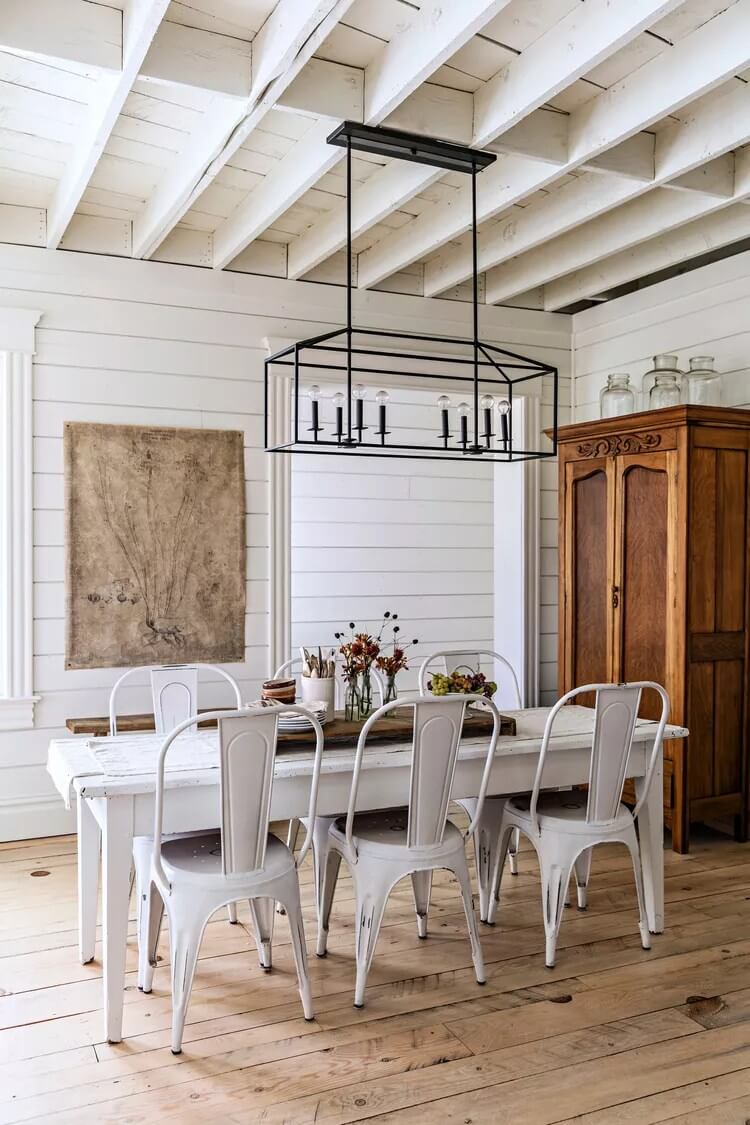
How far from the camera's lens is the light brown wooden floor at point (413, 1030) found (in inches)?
89.9

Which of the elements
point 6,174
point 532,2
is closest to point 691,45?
point 532,2

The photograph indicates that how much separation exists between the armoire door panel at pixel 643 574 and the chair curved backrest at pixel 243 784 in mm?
2218

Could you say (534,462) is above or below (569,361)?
below

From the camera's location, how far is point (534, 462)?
A: 17.7 ft

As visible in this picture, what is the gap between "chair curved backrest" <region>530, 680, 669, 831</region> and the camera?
305 centimetres

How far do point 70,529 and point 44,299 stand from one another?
3.50 ft

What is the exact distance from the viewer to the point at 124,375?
14.7ft

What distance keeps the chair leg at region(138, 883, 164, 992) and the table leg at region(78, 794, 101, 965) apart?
25cm

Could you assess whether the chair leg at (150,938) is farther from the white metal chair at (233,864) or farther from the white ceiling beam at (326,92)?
the white ceiling beam at (326,92)

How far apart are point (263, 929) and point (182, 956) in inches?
21.2

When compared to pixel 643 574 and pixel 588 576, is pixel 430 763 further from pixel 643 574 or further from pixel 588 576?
pixel 588 576

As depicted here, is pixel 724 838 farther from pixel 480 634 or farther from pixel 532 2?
pixel 532 2

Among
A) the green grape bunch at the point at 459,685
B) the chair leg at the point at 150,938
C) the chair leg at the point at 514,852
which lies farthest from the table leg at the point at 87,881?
the chair leg at the point at 514,852

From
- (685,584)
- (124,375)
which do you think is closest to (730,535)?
(685,584)
